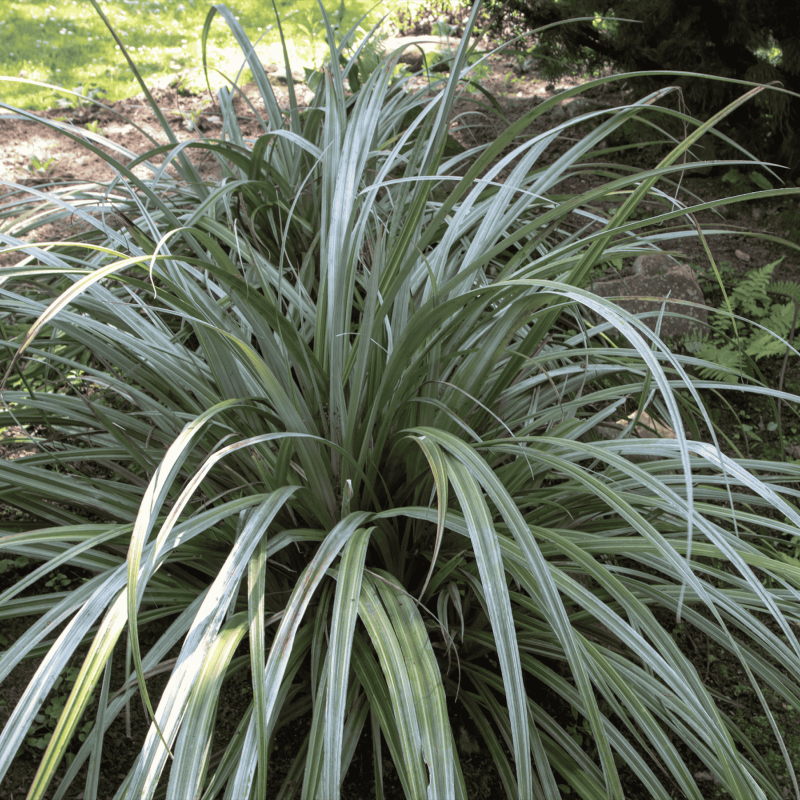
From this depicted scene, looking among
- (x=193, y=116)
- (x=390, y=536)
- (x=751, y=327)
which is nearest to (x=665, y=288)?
(x=751, y=327)

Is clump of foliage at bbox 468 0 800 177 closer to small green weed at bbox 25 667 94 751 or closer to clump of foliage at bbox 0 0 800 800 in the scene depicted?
clump of foliage at bbox 0 0 800 800

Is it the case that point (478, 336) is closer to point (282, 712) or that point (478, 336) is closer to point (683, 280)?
point (282, 712)

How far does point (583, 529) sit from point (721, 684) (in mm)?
612

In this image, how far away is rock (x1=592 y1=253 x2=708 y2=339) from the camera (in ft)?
7.47

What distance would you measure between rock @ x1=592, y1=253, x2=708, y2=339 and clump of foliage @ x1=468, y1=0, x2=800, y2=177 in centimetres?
63

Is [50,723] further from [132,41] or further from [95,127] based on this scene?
[132,41]

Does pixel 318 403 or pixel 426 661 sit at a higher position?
pixel 318 403

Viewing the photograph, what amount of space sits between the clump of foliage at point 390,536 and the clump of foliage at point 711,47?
145 cm

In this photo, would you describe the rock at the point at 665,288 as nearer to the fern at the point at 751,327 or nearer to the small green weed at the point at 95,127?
the fern at the point at 751,327

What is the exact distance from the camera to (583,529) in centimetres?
120

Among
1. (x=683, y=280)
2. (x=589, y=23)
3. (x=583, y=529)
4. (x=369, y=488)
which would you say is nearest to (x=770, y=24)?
(x=589, y=23)

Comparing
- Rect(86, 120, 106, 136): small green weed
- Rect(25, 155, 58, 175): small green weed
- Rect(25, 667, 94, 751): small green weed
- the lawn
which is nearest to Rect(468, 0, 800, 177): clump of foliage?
the lawn

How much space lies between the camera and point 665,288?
2.33 metres

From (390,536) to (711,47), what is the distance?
7.83ft
